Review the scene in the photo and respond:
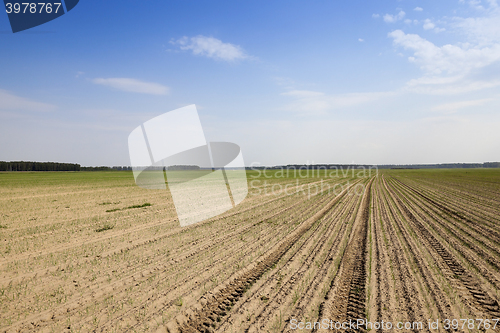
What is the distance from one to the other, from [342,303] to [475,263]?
4760 millimetres

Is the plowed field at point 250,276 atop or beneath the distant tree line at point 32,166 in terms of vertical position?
beneath

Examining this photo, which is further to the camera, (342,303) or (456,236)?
(456,236)

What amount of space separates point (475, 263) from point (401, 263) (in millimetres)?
2056

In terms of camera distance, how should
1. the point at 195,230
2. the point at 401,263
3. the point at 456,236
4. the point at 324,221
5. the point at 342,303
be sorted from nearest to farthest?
1. the point at 342,303
2. the point at 401,263
3. the point at 456,236
4. the point at 195,230
5. the point at 324,221

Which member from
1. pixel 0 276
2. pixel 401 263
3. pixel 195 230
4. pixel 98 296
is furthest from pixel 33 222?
pixel 401 263

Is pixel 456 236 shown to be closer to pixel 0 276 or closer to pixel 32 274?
pixel 32 274

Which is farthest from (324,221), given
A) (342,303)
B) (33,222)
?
(33,222)

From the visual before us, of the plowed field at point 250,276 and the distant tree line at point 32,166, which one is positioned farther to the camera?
the distant tree line at point 32,166

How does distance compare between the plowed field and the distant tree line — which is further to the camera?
the distant tree line

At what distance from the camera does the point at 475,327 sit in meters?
3.80

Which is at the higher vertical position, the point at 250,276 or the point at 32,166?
the point at 32,166

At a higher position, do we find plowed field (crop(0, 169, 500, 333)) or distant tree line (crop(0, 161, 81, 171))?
distant tree line (crop(0, 161, 81, 171))

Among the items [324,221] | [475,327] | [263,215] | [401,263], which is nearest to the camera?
[475,327]

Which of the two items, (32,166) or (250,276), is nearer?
(250,276)
